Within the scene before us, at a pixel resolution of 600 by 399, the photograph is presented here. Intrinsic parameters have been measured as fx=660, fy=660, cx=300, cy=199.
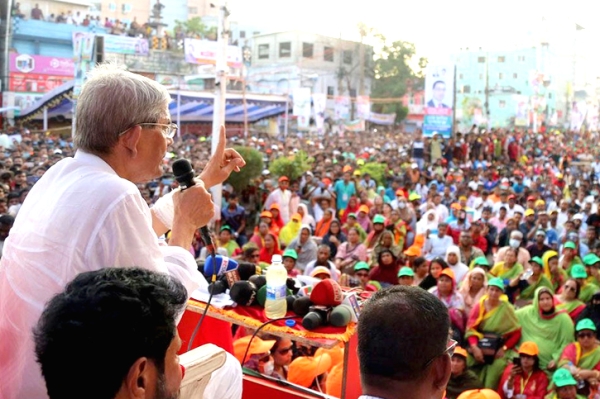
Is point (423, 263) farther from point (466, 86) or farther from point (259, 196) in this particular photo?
point (466, 86)

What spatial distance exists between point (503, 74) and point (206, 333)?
4424 cm

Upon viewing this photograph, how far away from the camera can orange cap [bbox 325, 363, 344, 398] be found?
3519mm

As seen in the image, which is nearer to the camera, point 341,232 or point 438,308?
point 438,308

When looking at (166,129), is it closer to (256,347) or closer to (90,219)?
(90,219)

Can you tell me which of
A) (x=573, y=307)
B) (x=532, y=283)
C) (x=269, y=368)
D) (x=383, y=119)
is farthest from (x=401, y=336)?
(x=383, y=119)

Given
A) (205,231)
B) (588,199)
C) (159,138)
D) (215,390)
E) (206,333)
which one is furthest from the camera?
(588,199)

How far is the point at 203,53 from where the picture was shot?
25.0m

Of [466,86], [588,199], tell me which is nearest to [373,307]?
[588,199]

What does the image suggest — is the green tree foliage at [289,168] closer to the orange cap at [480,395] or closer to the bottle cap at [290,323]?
the orange cap at [480,395]

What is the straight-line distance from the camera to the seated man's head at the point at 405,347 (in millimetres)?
1517

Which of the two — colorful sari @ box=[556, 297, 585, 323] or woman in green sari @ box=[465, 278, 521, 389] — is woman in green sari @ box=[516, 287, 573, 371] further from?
colorful sari @ box=[556, 297, 585, 323]

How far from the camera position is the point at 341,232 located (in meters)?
8.48

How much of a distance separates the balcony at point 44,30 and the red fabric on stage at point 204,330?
26229mm

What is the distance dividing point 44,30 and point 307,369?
26259 mm
